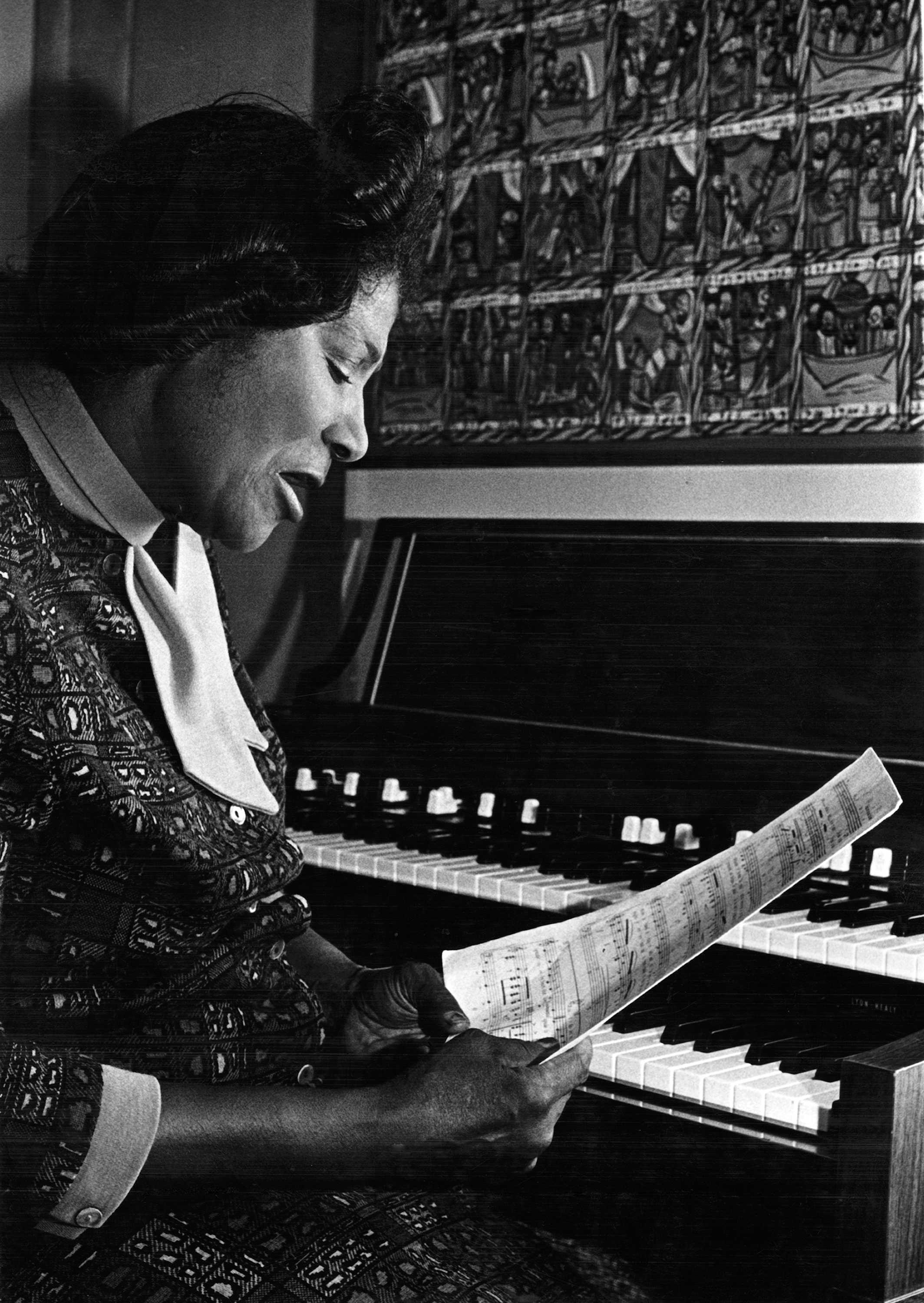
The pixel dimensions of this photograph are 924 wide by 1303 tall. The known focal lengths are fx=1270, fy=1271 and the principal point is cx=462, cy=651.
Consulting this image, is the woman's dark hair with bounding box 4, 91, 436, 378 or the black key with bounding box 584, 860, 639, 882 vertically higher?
the woman's dark hair with bounding box 4, 91, 436, 378

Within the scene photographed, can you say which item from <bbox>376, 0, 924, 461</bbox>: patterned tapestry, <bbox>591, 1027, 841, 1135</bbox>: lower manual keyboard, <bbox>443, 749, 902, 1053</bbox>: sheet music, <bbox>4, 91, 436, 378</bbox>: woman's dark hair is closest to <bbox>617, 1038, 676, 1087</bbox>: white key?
<bbox>591, 1027, 841, 1135</bbox>: lower manual keyboard

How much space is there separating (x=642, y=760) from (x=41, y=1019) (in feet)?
3.24

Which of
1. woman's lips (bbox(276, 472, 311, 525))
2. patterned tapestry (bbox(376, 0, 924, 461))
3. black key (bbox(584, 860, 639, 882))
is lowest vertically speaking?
black key (bbox(584, 860, 639, 882))

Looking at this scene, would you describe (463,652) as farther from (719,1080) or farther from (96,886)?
(96,886)

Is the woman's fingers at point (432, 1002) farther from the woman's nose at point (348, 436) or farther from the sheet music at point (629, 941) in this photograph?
the woman's nose at point (348, 436)

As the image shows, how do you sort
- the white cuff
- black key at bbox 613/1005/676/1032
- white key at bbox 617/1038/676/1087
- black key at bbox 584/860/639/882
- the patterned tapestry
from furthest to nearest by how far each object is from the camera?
1. the patterned tapestry
2. black key at bbox 584/860/639/882
3. black key at bbox 613/1005/676/1032
4. white key at bbox 617/1038/676/1087
5. the white cuff

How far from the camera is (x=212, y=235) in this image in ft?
3.10

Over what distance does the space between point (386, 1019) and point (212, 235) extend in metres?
0.73

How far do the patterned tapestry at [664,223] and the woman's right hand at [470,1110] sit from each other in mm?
1268

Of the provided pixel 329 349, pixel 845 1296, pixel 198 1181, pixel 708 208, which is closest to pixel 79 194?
pixel 329 349

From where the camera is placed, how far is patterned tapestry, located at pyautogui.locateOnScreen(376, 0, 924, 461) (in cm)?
184

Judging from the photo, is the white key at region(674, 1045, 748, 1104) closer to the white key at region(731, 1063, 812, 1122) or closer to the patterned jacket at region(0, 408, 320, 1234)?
the white key at region(731, 1063, 812, 1122)

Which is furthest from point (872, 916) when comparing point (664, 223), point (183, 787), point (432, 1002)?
point (664, 223)

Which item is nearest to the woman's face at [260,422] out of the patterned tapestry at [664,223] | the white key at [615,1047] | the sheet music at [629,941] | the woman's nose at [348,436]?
the woman's nose at [348,436]
